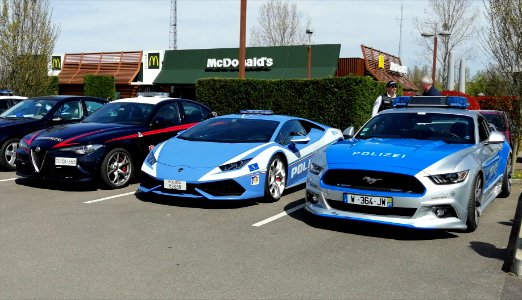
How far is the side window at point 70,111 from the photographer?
10.9m

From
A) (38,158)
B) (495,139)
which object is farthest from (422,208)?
(38,158)

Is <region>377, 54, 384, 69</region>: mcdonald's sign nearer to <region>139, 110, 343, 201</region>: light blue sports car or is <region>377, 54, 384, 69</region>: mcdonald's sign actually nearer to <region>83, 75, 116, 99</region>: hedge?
<region>83, 75, 116, 99</region>: hedge

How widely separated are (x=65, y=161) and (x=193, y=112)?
10.3 feet

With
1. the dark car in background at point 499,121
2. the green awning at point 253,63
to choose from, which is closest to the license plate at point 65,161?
the dark car in background at point 499,121

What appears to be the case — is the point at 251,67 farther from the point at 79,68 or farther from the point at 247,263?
the point at 247,263

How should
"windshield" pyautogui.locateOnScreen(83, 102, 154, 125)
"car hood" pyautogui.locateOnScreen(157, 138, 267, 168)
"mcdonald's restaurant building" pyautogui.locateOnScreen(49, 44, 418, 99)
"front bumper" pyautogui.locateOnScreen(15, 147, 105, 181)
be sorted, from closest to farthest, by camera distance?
"car hood" pyautogui.locateOnScreen(157, 138, 267, 168) → "front bumper" pyautogui.locateOnScreen(15, 147, 105, 181) → "windshield" pyautogui.locateOnScreen(83, 102, 154, 125) → "mcdonald's restaurant building" pyautogui.locateOnScreen(49, 44, 418, 99)

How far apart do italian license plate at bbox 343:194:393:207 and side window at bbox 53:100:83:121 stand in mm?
7266

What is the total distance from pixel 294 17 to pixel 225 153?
42.5m

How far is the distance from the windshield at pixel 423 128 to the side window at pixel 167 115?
4026 mm

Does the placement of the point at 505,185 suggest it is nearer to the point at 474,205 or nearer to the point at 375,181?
the point at 474,205

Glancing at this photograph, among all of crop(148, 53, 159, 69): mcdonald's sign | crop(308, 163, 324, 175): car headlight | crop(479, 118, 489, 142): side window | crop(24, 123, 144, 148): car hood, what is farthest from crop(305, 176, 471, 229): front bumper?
crop(148, 53, 159, 69): mcdonald's sign

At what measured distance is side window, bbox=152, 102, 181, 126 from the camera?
9.59m

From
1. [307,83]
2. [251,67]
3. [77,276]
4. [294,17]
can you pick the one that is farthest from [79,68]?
[77,276]

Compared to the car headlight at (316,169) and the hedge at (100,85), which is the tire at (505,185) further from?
the hedge at (100,85)
